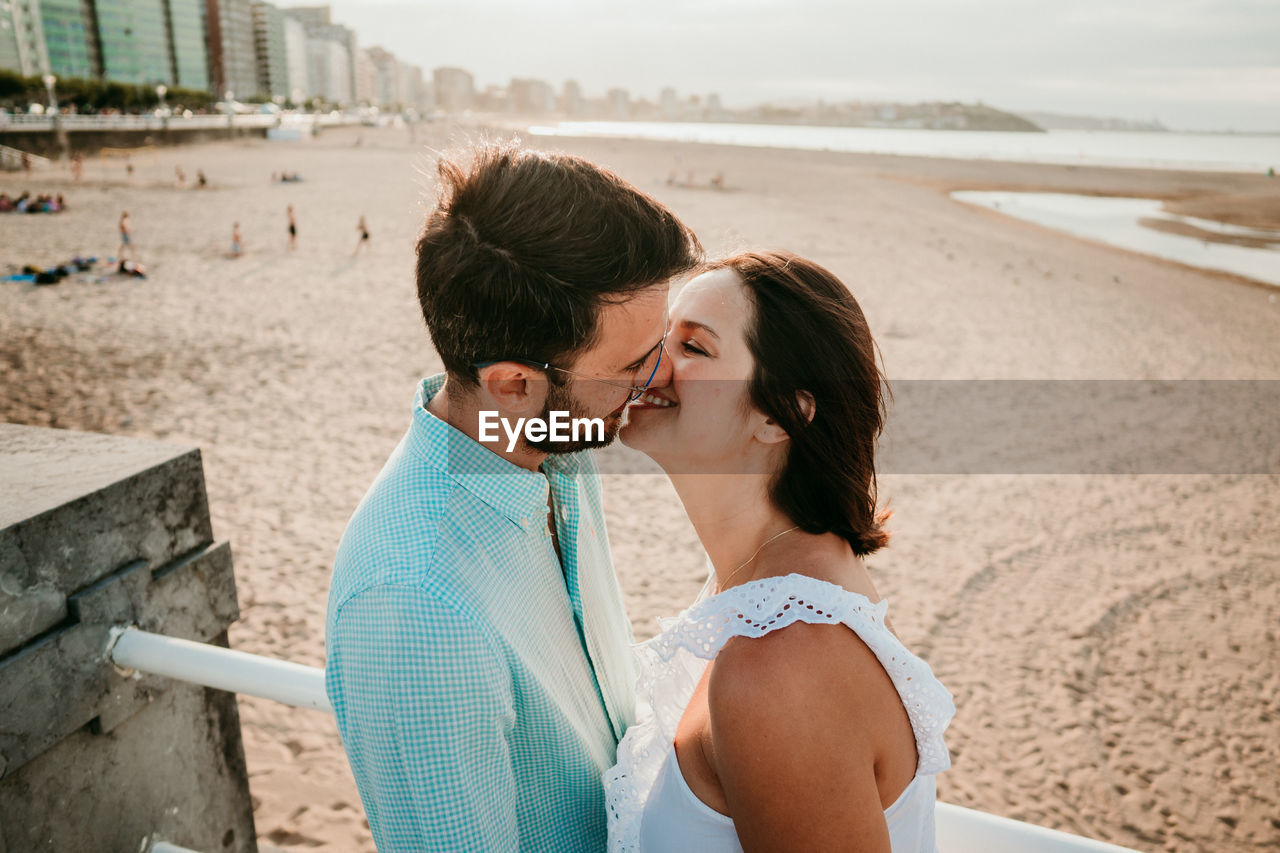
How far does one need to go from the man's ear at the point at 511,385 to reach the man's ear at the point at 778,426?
0.63m

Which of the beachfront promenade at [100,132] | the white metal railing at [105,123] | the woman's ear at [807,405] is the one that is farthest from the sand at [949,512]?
the white metal railing at [105,123]

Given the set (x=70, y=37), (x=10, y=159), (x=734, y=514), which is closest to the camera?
(x=734, y=514)

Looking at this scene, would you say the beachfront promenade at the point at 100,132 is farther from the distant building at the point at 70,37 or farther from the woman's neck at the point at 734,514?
the woman's neck at the point at 734,514

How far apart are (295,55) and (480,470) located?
197m

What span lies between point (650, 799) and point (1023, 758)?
4.58 m

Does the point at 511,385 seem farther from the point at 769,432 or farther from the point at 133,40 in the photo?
the point at 133,40

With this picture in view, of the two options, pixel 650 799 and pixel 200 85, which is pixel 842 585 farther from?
pixel 200 85

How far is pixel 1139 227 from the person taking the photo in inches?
1400

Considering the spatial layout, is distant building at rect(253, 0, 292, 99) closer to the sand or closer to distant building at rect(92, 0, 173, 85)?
distant building at rect(92, 0, 173, 85)

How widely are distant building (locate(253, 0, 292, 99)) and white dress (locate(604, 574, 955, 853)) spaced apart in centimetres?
17541

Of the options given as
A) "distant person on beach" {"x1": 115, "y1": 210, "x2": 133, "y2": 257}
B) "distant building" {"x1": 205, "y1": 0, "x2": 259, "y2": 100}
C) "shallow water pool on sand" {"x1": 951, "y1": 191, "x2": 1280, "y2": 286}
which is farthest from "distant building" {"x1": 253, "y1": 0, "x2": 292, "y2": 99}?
"distant person on beach" {"x1": 115, "y1": 210, "x2": 133, "y2": 257}

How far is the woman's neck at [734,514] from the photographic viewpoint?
2131mm

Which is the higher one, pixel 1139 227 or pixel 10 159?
pixel 1139 227

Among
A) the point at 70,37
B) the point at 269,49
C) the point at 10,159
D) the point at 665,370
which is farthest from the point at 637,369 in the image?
the point at 269,49
